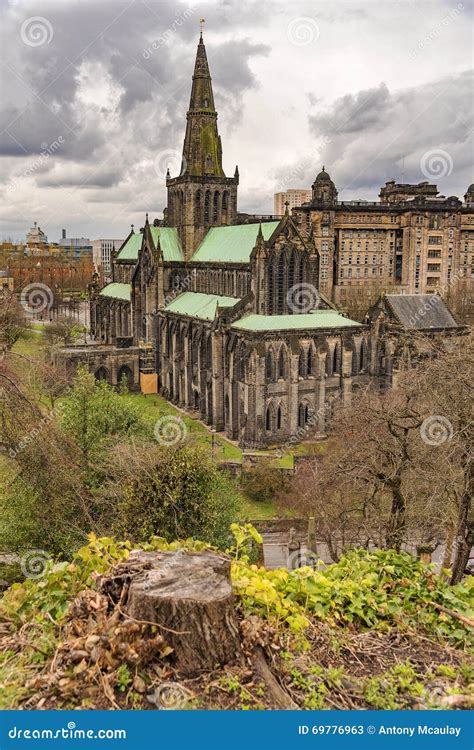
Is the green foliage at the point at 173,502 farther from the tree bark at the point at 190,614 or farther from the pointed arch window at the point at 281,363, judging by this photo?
the pointed arch window at the point at 281,363

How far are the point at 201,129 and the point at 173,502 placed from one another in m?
49.8

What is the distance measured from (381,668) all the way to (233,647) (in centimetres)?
158

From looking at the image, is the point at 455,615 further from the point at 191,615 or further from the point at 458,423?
the point at 458,423

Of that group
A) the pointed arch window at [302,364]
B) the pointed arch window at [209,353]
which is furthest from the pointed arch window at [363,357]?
the pointed arch window at [209,353]

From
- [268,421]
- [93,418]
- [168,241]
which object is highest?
[168,241]

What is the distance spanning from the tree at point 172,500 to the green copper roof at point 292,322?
24.7 m

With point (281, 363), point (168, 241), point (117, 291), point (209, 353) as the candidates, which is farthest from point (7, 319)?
point (117, 291)

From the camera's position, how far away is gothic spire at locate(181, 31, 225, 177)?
201 ft

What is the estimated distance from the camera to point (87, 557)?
7.37 meters

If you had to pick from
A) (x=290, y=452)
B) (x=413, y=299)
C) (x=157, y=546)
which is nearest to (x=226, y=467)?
(x=290, y=452)

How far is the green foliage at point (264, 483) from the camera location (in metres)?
38.3

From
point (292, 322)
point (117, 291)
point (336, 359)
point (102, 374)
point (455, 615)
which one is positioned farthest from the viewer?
point (117, 291)

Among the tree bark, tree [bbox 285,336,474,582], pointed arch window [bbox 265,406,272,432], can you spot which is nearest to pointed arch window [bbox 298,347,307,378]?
pointed arch window [bbox 265,406,272,432]

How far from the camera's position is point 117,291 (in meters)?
79.4
